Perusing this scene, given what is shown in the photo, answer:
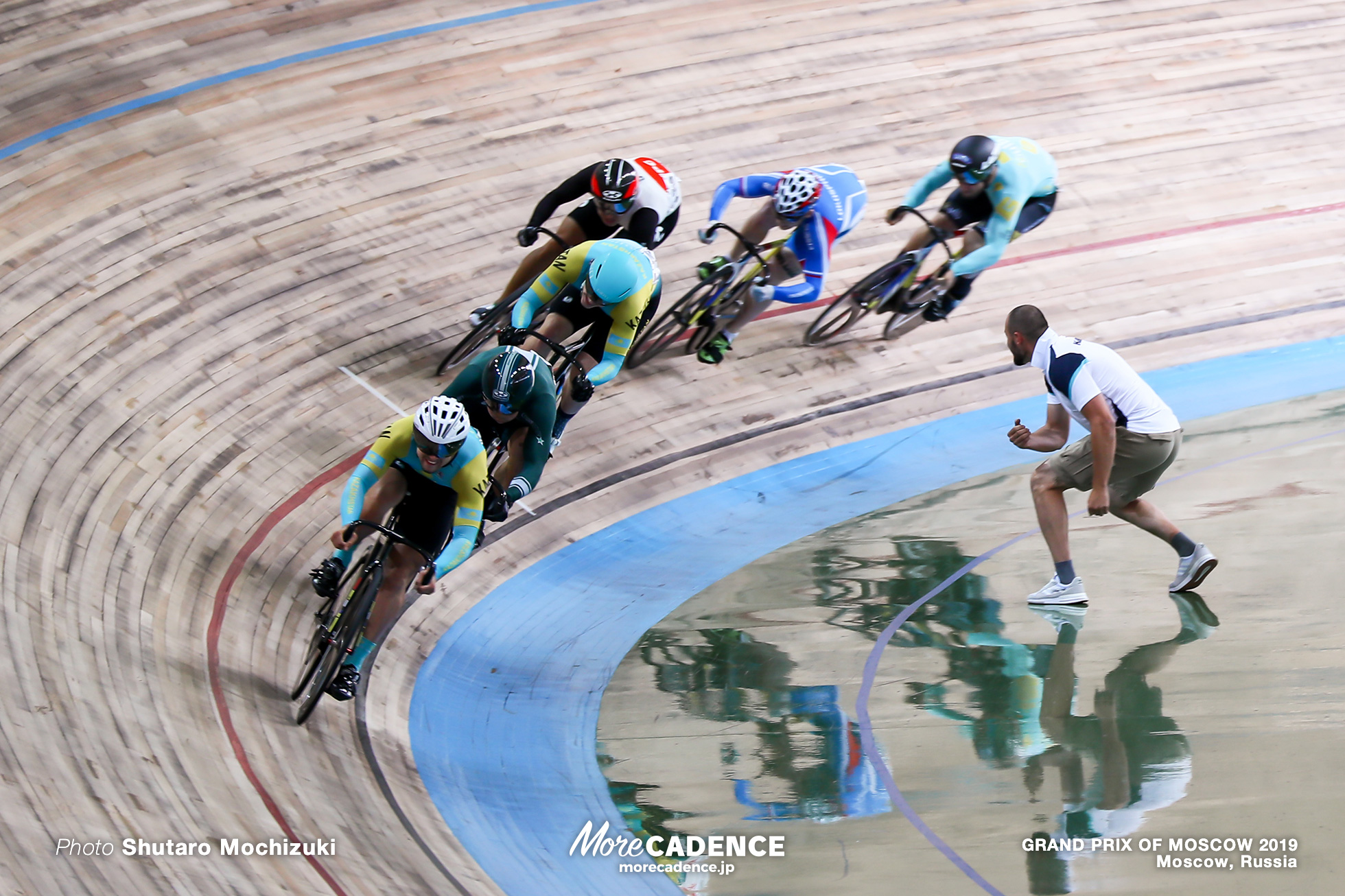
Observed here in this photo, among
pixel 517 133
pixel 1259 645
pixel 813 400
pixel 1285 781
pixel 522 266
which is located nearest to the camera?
pixel 1285 781

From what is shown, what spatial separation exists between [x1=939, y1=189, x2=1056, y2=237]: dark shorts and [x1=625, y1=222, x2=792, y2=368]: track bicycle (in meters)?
0.91

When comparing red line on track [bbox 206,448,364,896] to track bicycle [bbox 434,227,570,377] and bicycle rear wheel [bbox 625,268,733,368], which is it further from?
bicycle rear wheel [bbox 625,268,733,368]

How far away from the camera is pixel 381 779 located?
3.78m

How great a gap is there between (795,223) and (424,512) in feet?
8.71

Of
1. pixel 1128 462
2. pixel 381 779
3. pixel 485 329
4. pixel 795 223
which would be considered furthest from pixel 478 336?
pixel 1128 462

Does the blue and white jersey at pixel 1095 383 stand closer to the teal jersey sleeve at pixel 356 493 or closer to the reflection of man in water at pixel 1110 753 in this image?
the reflection of man in water at pixel 1110 753

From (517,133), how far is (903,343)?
2.62m

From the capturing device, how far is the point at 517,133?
7488 mm

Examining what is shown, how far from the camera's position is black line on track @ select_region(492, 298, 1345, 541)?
5.39 meters

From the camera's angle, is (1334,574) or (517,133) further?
(517,133)

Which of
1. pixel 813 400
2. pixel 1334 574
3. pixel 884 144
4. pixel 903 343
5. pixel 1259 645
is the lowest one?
pixel 1259 645

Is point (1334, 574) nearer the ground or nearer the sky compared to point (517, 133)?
nearer the ground

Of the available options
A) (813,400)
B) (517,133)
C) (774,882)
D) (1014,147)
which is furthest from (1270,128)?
(774,882)

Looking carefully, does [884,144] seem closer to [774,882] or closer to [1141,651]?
[1141,651]
